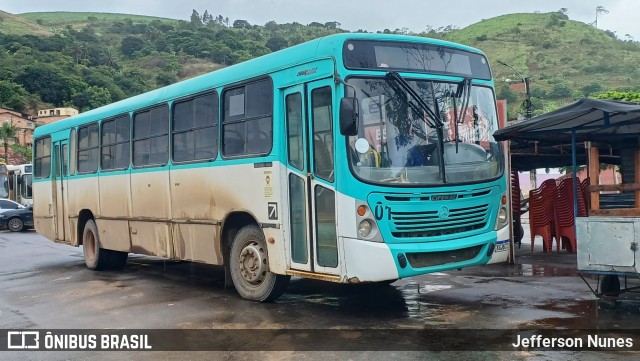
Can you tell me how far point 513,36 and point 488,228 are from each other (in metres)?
129

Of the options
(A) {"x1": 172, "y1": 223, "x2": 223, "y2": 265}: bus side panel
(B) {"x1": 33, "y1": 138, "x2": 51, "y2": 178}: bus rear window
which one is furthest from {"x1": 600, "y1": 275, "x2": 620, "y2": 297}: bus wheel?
(B) {"x1": 33, "y1": 138, "x2": 51, "y2": 178}: bus rear window

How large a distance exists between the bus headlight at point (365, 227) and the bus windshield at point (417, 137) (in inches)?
18.1

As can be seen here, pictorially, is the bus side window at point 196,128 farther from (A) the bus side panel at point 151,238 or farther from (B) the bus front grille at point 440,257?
(B) the bus front grille at point 440,257

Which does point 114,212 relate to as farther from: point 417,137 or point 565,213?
point 565,213

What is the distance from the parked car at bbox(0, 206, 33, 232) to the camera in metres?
28.2

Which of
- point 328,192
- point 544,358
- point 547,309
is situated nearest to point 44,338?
point 328,192

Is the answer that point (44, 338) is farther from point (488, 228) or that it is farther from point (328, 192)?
point (488, 228)

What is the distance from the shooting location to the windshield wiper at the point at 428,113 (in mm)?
7355

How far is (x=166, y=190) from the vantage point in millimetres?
10461

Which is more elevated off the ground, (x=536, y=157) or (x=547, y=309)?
(x=536, y=157)

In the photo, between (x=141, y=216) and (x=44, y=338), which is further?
(x=141, y=216)

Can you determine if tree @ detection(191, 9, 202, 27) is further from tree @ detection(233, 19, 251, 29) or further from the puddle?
the puddle

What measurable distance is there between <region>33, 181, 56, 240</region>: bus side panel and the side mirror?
10264 mm

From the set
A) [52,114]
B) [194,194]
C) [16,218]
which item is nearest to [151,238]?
[194,194]
